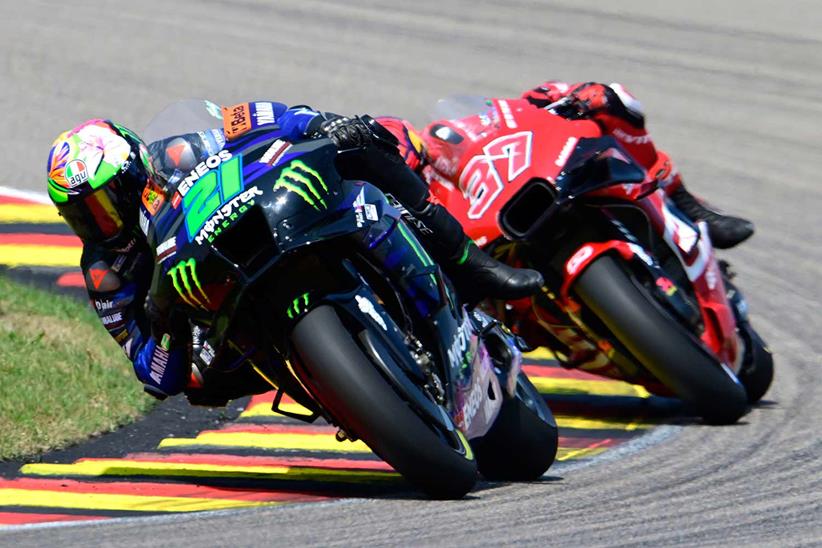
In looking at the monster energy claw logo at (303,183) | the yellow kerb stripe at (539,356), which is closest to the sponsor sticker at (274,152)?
the monster energy claw logo at (303,183)

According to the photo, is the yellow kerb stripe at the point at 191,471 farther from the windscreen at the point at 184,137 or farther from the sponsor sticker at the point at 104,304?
the windscreen at the point at 184,137

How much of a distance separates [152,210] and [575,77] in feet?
25.8

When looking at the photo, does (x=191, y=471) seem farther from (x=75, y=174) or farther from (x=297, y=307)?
(x=297, y=307)

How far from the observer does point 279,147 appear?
5.34 m

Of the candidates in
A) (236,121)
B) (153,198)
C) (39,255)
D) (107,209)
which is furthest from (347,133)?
(39,255)

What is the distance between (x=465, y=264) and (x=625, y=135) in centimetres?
166

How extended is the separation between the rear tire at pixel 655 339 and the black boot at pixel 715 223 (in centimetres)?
123

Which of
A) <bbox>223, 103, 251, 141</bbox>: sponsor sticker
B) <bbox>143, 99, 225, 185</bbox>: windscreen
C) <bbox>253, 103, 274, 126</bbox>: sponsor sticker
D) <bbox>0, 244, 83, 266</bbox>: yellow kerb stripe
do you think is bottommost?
<bbox>0, 244, 83, 266</bbox>: yellow kerb stripe

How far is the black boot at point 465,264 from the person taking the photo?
5.82 meters

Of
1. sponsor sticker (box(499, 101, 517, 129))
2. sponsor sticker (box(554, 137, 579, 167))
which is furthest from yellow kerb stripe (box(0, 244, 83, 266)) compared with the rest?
sponsor sticker (box(554, 137, 579, 167))

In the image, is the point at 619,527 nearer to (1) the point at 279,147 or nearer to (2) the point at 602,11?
(1) the point at 279,147

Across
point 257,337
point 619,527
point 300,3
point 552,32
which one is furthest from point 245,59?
point 619,527

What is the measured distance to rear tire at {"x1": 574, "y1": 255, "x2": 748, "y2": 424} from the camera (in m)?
6.48

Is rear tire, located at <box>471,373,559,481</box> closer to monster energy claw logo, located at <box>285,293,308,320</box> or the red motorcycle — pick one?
the red motorcycle
